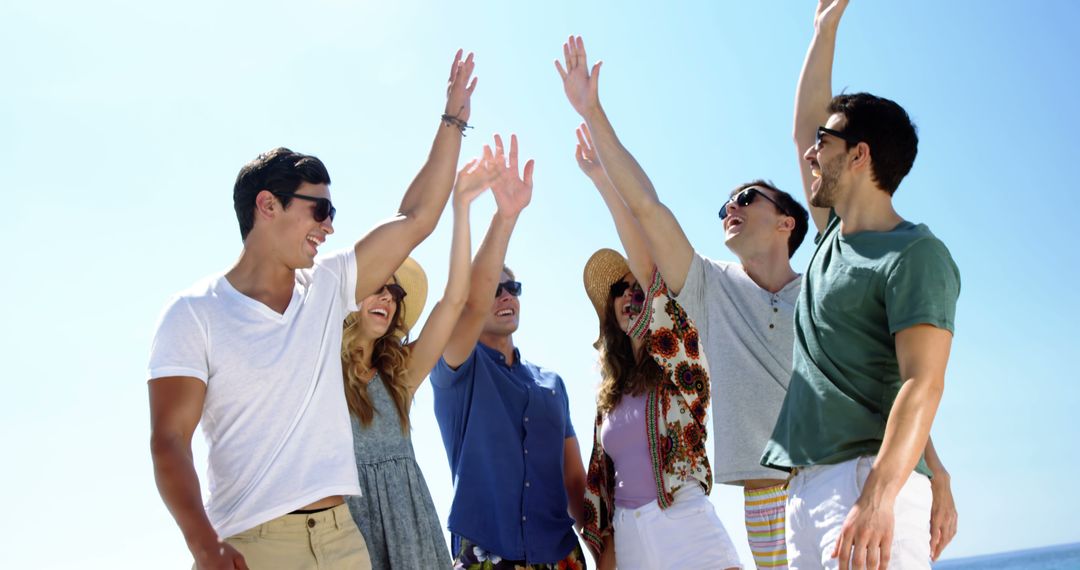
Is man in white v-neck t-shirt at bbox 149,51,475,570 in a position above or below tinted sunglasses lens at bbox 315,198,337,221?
below

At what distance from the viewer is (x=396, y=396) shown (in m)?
5.23

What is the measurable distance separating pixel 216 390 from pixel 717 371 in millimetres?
2458

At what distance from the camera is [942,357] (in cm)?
295

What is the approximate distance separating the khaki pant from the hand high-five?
2105 millimetres

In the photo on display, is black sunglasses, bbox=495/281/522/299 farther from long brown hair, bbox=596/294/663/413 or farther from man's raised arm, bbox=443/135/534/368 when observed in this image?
long brown hair, bbox=596/294/663/413

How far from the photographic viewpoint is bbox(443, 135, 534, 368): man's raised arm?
578 cm

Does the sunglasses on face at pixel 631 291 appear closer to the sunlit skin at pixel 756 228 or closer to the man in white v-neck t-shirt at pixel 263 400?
the sunlit skin at pixel 756 228

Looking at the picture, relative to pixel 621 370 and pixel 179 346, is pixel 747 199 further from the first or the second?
pixel 179 346

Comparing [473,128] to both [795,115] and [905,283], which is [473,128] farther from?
[905,283]

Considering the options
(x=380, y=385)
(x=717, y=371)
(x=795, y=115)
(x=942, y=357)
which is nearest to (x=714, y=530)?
(x=717, y=371)

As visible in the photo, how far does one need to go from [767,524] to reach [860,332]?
1.95 metres

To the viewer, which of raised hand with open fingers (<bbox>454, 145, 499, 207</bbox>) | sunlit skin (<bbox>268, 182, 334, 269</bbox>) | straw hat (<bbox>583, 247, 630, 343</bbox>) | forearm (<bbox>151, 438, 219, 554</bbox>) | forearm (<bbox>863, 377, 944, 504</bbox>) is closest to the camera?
forearm (<bbox>863, 377, 944, 504</bbox>)

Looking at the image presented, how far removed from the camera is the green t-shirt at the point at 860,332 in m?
3.03

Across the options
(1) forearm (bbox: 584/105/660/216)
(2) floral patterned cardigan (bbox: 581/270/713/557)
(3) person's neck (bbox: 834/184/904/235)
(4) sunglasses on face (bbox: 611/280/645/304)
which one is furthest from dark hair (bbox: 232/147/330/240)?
(4) sunglasses on face (bbox: 611/280/645/304)
